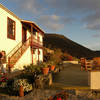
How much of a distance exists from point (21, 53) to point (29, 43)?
110 inches

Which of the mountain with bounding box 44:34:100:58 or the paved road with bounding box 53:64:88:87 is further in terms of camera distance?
the mountain with bounding box 44:34:100:58

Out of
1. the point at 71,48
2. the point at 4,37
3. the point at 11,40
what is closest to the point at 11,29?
the point at 11,40

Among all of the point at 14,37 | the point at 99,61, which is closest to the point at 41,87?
the point at 99,61

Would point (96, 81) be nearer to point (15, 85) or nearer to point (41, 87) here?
point (41, 87)

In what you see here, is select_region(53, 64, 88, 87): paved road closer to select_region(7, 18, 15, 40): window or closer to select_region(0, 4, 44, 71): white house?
select_region(0, 4, 44, 71): white house

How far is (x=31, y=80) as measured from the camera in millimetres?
9625

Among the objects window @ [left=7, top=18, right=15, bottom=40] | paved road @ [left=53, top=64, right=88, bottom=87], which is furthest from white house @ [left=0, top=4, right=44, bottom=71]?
paved road @ [left=53, top=64, right=88, bottom=87]

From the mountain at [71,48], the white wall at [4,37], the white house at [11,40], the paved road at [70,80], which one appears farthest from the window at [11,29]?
the mountain at [71,48]

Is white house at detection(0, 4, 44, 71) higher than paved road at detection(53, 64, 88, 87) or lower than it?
higher

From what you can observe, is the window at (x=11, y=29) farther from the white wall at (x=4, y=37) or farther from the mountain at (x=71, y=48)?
the mountain at (x=71, y=48)

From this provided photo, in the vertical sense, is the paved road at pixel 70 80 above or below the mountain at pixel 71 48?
below

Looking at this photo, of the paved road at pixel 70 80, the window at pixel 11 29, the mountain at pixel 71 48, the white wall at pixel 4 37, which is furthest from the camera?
the mountain at pixel 71 48

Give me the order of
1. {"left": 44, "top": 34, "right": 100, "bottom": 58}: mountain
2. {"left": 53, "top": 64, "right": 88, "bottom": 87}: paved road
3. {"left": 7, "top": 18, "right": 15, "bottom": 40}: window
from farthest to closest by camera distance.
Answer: {"left": 44, "top": 34, "right": 100, "bottom": 58}: mountain < {"left": 7, "top": 18, "right": 15, "bottom": 40}: window < {"left": 53, "top": 64, "right": 88, "bottom": 87}: paved road

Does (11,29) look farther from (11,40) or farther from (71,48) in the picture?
(71,48)
